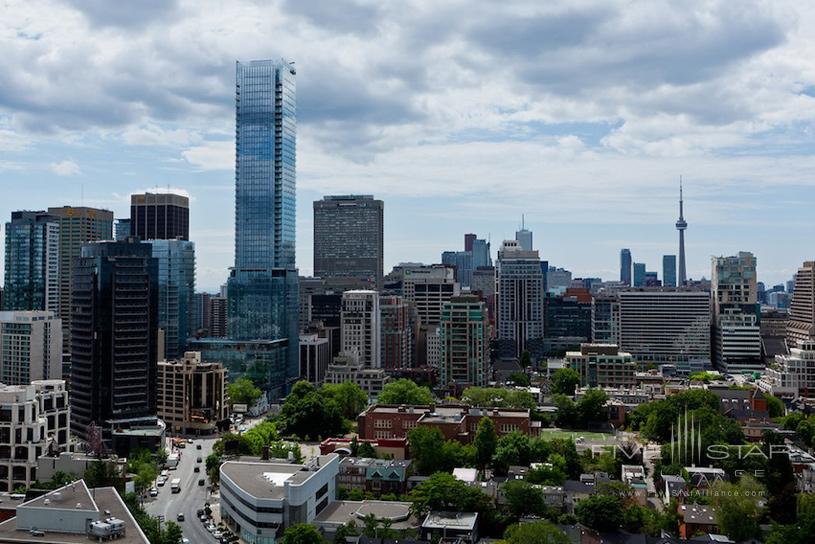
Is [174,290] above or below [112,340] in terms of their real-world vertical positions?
above

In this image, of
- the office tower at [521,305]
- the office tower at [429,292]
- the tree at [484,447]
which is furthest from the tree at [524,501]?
the office tower at [521,305]

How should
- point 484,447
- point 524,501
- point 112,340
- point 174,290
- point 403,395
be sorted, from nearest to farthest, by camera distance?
1. point 524,501
2. point 484,447
3. point 112,340
4. point 403,395
5. point 174,290

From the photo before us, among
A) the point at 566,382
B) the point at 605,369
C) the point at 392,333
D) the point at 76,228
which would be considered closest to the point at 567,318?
the point at 392,333

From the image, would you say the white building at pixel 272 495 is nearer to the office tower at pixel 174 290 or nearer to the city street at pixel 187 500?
the city street at pixel 187 500

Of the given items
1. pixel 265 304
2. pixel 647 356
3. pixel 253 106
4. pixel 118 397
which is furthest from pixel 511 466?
pixel 647 356

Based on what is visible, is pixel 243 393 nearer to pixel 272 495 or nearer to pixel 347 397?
pixel 347 397
